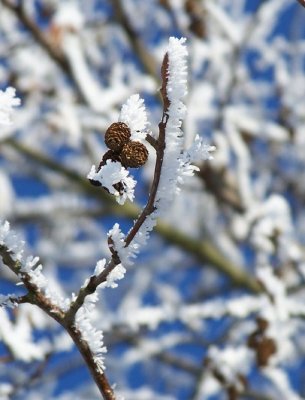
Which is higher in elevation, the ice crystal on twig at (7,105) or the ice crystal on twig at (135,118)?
the ice crystal on twig at (135,118)

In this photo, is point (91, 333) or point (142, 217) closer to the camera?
point (142, 217)

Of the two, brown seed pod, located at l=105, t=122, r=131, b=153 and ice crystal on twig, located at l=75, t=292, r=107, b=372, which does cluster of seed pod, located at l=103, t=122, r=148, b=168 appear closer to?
brown seed pod, located at l=105, t=122, r=131, b=153

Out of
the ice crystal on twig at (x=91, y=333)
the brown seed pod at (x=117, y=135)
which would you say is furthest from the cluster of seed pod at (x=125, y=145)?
the ice crystal on twig at (x=91, y=333)

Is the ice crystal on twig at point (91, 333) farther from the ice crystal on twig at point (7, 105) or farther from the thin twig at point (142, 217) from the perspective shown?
the ice crystal on twig at point (7, 105)

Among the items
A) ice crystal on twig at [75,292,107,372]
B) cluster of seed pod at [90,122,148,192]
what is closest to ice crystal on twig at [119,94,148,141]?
cluster of seed pod at [90,122,148,192]

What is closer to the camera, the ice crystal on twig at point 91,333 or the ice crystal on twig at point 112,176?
the ice crystal on twig at point 112,176

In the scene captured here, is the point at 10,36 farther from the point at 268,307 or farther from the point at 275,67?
the point at 268,307

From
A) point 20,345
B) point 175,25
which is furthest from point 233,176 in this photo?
point 20,345

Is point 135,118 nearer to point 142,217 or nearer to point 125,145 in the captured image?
point 125,145

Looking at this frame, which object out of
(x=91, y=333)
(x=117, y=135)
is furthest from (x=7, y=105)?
(x=91, y=333)
